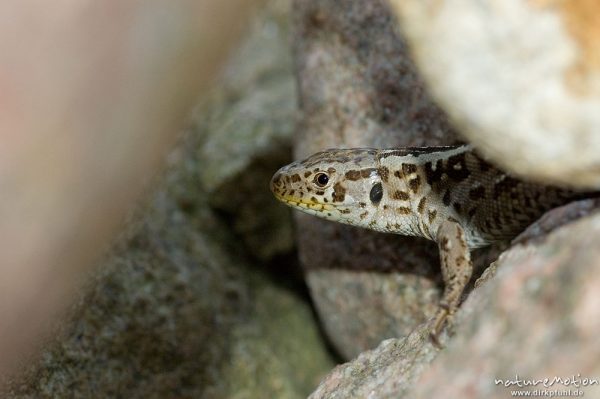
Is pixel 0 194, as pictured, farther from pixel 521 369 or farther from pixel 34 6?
pixel 521 369

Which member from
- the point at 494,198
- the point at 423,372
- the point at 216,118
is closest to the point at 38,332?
the point at 423,372

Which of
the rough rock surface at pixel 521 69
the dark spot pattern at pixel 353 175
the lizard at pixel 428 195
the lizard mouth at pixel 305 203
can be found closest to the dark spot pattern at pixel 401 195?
the lizard at pixel 428 195

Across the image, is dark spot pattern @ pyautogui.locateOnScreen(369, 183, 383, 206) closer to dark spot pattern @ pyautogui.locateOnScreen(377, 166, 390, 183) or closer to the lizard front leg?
dark spot pattern @ pyautogui.locateOnScreen(377, 166, 390, 183)

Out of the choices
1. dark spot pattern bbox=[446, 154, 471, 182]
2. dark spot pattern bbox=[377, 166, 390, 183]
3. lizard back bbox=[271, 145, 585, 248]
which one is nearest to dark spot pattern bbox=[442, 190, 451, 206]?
lizard back bbox=[271, 145, 585, 248]

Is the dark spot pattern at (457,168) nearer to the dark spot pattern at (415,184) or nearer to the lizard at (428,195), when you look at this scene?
the lizard at (428,195)

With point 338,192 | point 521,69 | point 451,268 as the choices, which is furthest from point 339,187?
point 521,69
